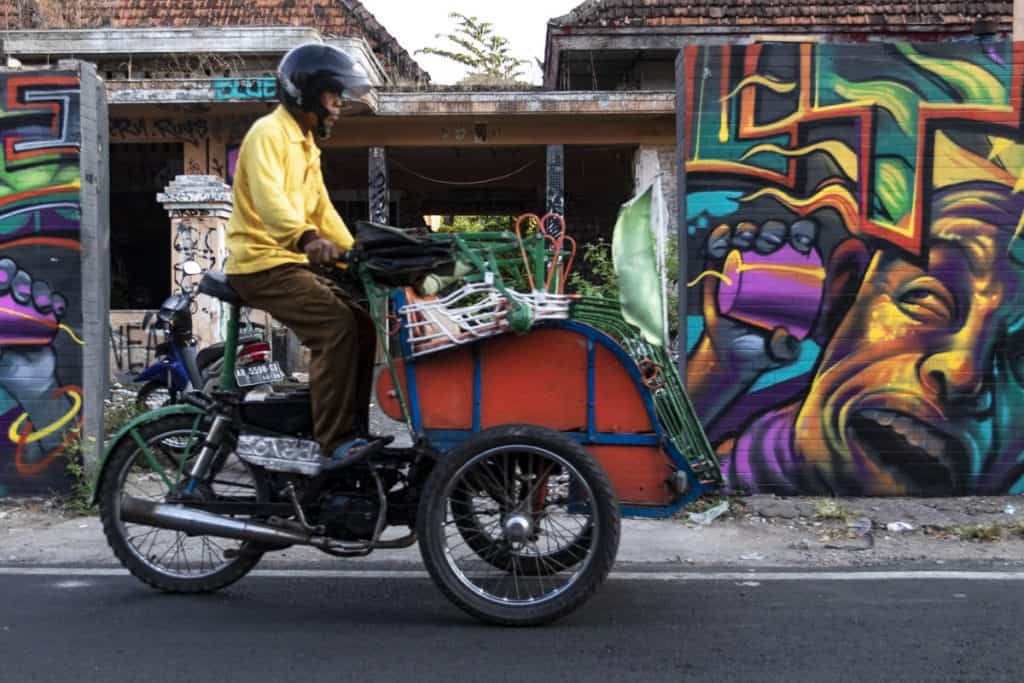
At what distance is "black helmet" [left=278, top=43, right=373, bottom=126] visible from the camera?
4.30 meters

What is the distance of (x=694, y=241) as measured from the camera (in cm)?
699

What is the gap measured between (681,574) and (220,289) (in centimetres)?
256

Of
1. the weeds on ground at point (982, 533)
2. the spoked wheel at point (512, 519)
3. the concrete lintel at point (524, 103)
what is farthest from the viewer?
the concrete lintel at point (524, 103)

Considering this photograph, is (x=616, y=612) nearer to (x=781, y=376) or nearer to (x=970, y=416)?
(x=781, y=376)

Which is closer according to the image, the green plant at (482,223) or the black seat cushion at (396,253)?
the black seat cushion at (396,253)

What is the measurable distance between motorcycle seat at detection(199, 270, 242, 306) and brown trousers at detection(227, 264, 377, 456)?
4cm

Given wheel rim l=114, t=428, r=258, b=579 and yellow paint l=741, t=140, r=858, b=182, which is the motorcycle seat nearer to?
wheel rim l=114, t=428, r=258, b=579

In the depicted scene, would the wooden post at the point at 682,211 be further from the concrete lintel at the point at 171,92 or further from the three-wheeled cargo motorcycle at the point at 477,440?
the concrete lintel at the point at 171,92

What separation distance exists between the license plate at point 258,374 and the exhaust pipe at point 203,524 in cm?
58

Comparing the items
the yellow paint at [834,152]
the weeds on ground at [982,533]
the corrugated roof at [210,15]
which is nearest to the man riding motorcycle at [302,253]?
the yellow paint at [834,152]

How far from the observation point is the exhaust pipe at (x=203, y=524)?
4316mm

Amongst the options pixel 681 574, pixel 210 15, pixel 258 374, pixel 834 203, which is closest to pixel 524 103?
pixel 210 15

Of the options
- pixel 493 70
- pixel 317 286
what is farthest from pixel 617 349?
pixel 493 70

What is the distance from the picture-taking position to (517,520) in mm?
4195
